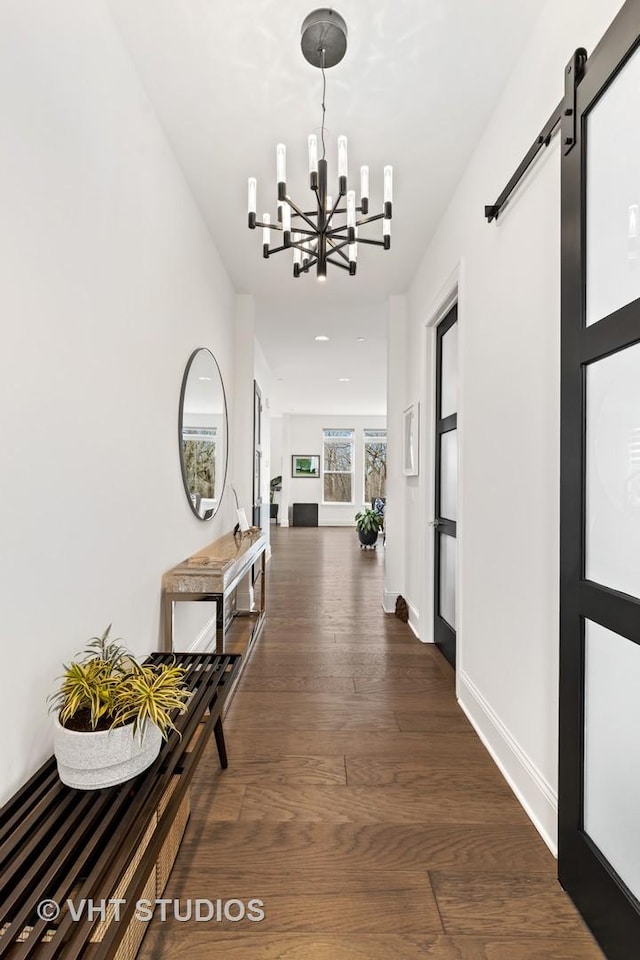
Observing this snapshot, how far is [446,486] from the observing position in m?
3.33

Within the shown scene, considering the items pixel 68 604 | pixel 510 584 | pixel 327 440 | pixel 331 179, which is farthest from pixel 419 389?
pixel 327 440

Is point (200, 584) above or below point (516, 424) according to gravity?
below

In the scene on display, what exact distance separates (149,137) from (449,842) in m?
2.97

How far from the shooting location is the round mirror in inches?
109

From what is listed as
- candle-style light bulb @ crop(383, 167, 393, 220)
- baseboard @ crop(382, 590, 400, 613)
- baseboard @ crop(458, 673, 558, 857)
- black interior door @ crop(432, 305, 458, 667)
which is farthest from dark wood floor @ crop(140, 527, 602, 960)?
candle-style light bulb @ crop(383, 167, 393, 220)


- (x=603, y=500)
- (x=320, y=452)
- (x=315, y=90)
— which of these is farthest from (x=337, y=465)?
(x=603, y=500)

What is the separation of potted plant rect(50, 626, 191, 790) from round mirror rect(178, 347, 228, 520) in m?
1.55

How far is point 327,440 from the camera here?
13031 mm

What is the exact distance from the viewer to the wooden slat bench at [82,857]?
0.85m

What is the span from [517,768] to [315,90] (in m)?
2.84

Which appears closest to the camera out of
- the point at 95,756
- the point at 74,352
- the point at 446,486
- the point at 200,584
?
the point at 95,756

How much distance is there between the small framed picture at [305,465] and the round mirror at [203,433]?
Result: 909 centimetres

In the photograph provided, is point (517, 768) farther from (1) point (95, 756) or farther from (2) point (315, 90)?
(2) point (315, 90)

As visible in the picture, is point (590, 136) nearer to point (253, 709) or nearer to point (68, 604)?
point (68, 604)
